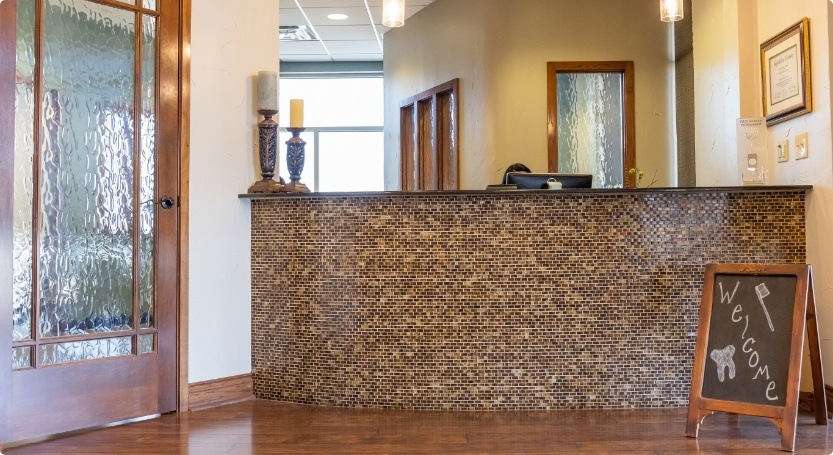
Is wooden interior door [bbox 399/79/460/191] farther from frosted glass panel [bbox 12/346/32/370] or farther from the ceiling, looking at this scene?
frosted glass panel [bbox 12/346/32/370]

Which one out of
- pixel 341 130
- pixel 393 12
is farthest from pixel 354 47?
pixel 393 12

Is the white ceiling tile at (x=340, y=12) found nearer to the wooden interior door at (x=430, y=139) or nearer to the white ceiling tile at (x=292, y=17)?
the white ceiling tile at (x=292, y=17)

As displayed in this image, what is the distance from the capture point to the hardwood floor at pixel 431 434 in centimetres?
285

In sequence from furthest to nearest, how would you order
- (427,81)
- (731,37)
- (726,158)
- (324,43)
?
Result: (324,43) < (427,81) < (726,158) < (731,37)

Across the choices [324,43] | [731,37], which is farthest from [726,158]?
[324,43]

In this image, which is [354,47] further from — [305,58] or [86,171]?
[86,171]

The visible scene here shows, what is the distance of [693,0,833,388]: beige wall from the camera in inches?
132

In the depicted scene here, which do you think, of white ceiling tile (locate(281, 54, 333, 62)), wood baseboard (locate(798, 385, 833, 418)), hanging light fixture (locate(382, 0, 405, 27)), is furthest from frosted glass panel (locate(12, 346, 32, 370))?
white ceiling tile (locate(281, 54, 333, 62))

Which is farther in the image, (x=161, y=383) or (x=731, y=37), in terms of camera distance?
(x=731, y=37)

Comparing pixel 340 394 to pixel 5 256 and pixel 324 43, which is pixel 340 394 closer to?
pixel 5 256

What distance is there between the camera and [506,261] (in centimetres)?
352

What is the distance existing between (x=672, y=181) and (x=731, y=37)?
2.14 meters

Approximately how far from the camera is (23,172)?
3.08 metres

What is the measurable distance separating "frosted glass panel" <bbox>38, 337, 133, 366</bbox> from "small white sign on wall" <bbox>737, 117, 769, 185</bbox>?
2.88 m
